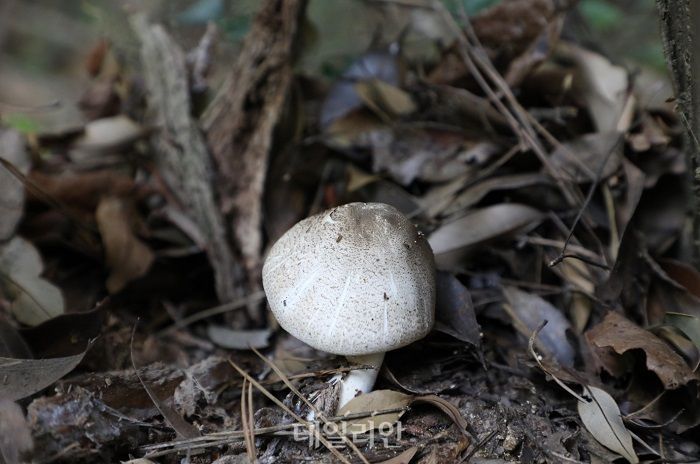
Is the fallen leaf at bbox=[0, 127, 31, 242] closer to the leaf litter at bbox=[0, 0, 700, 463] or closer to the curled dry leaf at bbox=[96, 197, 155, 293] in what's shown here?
the leaf litter at bbox=[0, 0, 700, 463]

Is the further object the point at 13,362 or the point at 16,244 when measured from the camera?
the point at 16,244

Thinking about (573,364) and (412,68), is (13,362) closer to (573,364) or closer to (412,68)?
(573,364)

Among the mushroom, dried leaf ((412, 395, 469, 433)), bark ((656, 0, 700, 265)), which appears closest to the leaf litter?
dried leaf ((412, 395, 469, 433))

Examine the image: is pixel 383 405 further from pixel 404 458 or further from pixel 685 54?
pixel 685 54

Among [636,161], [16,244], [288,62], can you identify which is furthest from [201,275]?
[636,161]

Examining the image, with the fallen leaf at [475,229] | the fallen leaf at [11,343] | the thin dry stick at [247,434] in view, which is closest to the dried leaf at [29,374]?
the fallen leaf at [11,343]

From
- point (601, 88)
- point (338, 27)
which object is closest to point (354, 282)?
point (601, 88)
